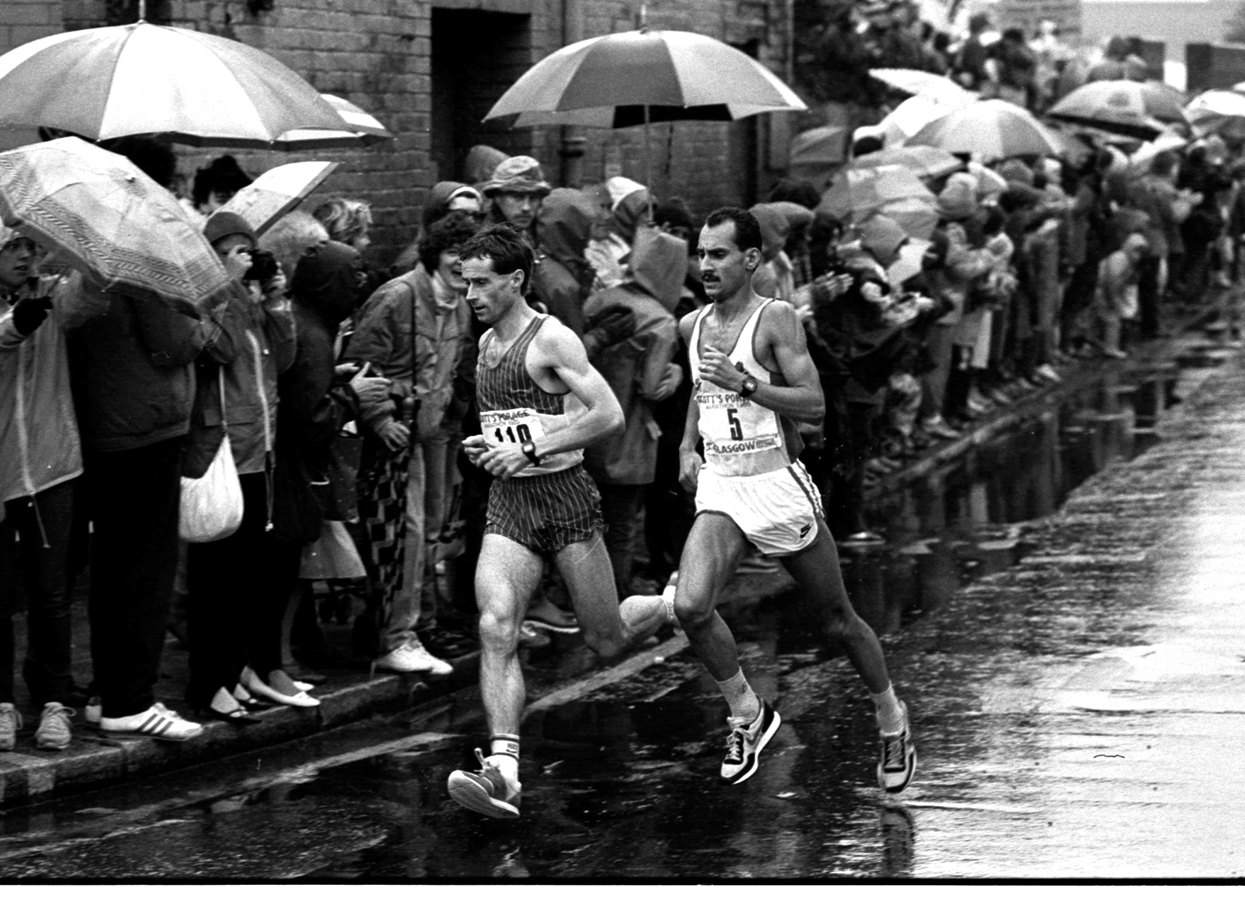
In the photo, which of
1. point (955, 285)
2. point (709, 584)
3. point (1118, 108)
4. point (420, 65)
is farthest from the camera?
point (1118, 108)

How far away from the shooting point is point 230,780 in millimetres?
8273

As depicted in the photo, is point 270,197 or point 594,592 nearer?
point 594,592

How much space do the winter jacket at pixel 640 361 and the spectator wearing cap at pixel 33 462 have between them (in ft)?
11.2

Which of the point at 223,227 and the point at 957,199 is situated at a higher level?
the point at 223,227

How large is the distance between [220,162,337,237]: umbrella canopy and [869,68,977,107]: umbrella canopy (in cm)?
1141

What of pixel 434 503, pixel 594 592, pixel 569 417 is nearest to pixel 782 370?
pixel 569 417

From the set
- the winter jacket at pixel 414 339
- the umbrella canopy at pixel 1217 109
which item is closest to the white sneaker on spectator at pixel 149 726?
the winter jacket at pixel 414 339

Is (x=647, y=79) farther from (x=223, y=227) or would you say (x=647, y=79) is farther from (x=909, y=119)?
(x=909, y=119)

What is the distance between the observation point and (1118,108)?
2283 cm

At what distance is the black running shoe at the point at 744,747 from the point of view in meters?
7.86

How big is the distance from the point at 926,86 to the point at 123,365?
44.8 feet

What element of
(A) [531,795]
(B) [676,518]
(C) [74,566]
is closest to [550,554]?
(A) [531,795]

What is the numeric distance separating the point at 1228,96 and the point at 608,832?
23130 millimetres

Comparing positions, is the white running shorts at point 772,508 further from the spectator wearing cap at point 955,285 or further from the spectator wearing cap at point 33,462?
the spectator wearing cap at point 955,285
